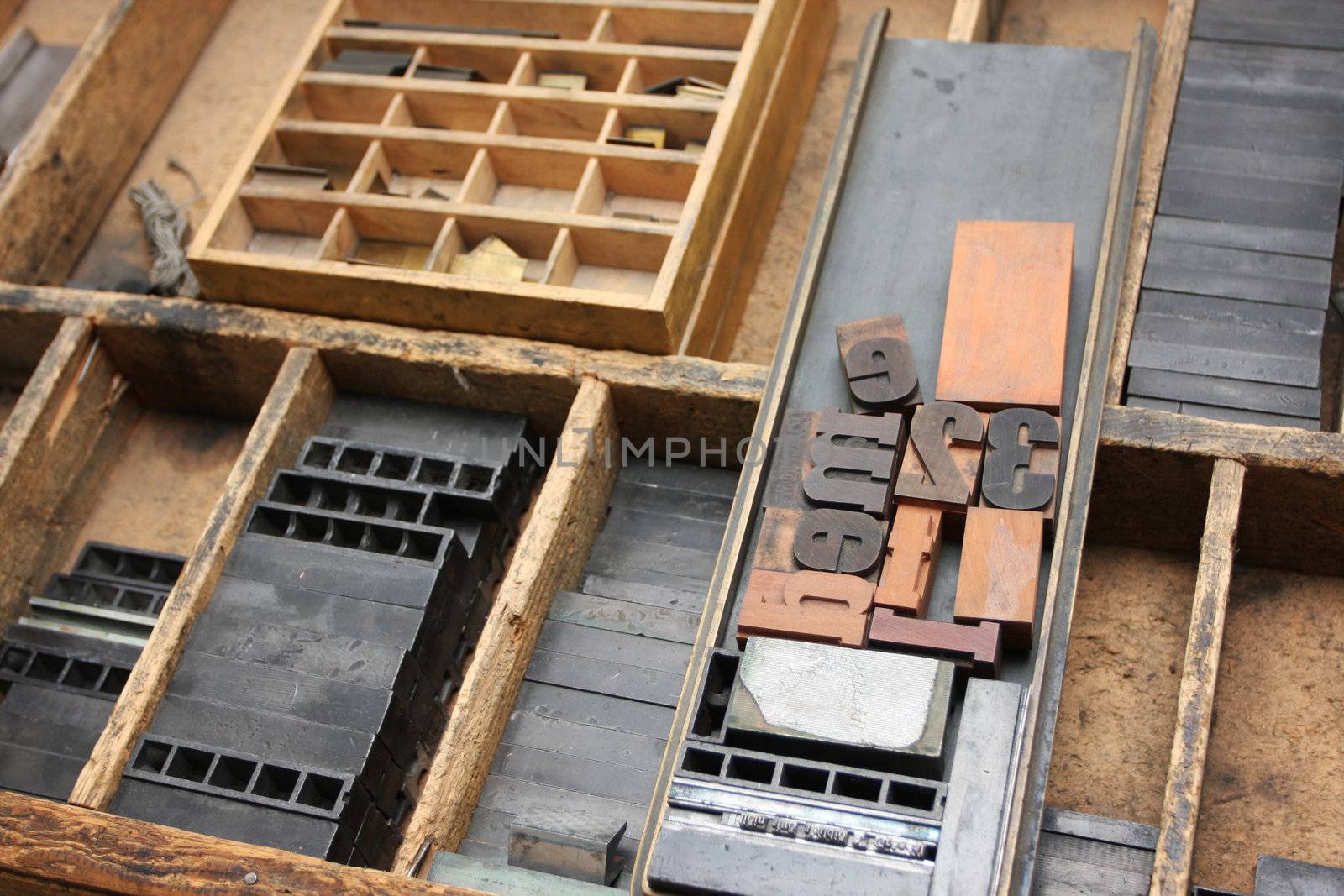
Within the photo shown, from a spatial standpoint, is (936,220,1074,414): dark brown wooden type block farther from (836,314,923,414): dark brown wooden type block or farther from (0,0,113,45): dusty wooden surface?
(0,0,113,45): dusty wooden surface

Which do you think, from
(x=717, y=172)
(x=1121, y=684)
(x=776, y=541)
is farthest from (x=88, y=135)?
(x=1121, y=684)

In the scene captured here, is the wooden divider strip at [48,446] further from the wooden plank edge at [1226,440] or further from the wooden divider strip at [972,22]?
the wooden plank edge at [1226,440]

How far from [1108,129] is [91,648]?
3.52 meters

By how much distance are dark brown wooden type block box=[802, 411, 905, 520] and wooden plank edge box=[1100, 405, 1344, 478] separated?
2.14 ft

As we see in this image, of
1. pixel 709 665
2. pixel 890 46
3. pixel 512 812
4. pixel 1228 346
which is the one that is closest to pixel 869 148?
pixel 890 46

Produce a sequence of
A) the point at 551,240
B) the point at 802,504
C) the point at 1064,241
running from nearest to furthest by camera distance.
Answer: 1. the point at 802,504
2. the point at 1064,241
3. the point at 551,240

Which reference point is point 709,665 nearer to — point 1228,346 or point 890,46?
point 1228,346

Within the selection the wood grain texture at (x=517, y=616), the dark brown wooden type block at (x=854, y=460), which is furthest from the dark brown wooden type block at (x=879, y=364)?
the wood grain texture at (x=517, y=616)

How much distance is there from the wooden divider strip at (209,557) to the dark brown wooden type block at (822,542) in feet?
5.34

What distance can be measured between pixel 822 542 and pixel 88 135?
3.62 meters

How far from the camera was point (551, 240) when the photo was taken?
512 centimetres

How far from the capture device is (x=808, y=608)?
12.7ft

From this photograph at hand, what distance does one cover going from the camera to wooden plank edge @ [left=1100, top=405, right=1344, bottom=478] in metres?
4.25

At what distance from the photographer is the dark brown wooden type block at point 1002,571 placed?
12.3 feet
